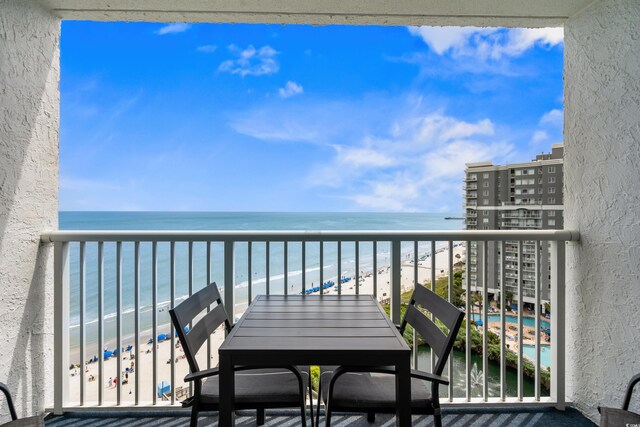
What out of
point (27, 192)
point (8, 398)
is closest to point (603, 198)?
point (8, 398)

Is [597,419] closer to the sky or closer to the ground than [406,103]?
closer to the ground

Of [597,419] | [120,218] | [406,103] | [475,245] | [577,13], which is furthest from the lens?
[406,103]

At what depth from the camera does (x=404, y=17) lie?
2.52 metres

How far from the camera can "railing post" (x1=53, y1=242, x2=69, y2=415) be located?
2.37m

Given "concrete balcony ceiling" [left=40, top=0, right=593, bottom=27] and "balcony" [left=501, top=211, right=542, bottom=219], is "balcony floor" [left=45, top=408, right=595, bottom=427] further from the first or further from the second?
"concrete balcony ceiling" [left=40, top=0, right=593, bottom=27]

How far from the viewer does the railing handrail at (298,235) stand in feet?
7.63

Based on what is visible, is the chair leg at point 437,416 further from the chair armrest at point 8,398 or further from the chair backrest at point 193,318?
the chair armrest at point 8,398

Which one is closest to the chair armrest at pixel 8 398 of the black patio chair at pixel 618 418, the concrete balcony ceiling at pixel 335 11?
the concrete balcony ceiling at pixel 335 11

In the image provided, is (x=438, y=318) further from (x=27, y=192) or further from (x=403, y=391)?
(x=27, y=192)

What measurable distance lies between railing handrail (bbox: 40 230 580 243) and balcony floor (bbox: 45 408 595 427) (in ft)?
3.82

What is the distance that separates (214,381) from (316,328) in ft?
1.99

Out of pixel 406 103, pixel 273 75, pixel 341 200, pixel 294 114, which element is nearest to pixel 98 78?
pixel 273 75

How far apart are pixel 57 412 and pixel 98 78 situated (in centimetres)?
3692

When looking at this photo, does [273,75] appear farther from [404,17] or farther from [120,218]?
[404,17]
